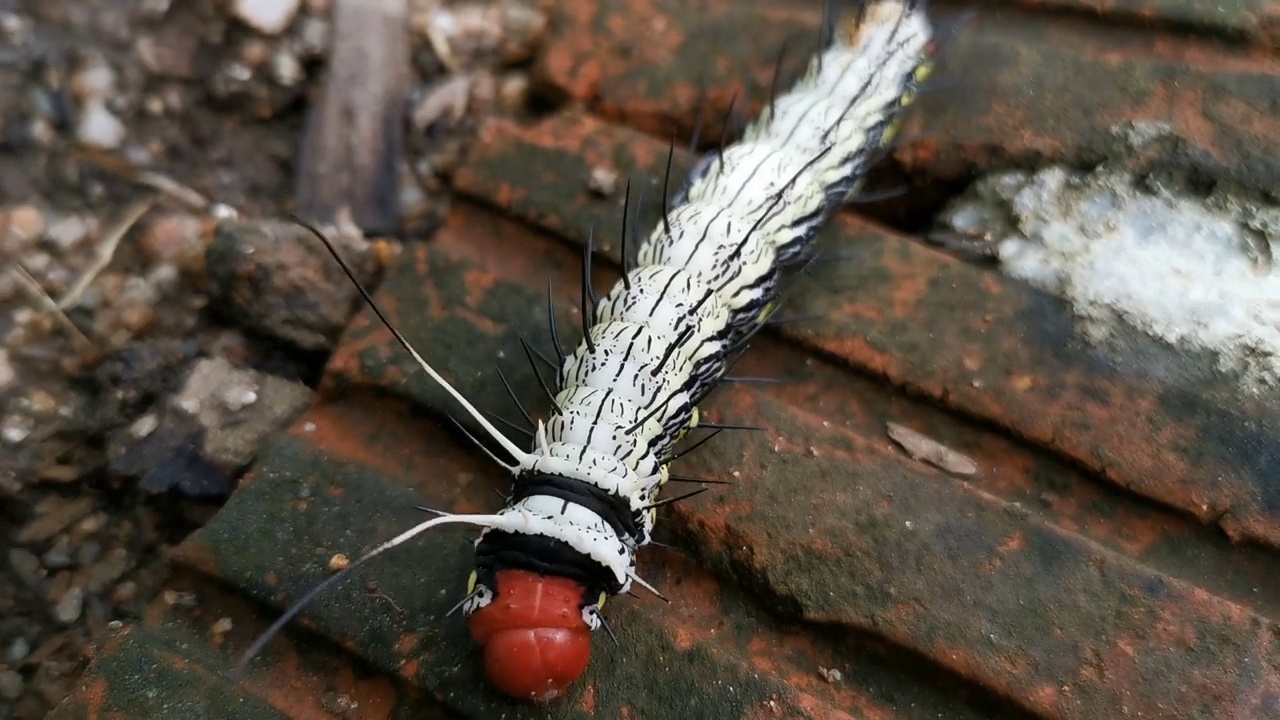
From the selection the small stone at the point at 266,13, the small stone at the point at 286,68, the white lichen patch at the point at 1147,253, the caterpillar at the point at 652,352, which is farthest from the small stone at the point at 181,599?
the white lichen patch at the point at 1147,253

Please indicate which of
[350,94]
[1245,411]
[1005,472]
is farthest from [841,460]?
[350,94]

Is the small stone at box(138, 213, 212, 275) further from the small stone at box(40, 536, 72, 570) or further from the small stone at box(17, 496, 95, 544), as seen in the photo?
the small stone at box(40, 536, 72, 570)

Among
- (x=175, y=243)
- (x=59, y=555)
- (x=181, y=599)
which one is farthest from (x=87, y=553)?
(x=175, y=243)

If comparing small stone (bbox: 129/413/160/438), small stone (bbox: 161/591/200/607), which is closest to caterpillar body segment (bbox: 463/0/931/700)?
small stone (bbox: 161/591/200/607)

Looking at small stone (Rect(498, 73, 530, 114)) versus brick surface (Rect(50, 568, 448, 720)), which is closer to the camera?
brick surface (Rect(50, 568, 448, 720))

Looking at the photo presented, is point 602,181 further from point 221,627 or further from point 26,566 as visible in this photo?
point 26,566

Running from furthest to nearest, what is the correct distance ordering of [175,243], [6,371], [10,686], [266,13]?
1. [266,13]
2. [175,243]
3. [6,371]
4. [10,686]

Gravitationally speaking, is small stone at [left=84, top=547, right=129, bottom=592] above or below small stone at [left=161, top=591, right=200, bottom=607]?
below
